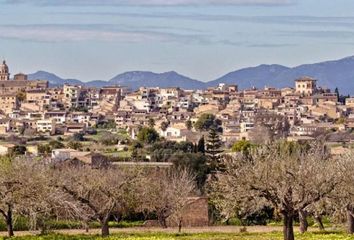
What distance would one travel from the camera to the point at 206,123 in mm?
118750

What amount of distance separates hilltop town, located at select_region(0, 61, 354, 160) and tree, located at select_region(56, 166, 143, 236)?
44.0m

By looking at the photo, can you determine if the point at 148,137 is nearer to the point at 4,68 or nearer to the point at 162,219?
the point at 162,219

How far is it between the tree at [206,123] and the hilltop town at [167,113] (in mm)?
861

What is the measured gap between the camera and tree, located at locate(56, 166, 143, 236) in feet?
101

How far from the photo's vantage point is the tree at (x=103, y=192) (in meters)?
30.8

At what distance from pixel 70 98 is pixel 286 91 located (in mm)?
38069

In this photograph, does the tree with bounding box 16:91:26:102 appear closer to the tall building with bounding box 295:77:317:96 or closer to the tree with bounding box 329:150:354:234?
the tall building with bounding box 295:77:317:96

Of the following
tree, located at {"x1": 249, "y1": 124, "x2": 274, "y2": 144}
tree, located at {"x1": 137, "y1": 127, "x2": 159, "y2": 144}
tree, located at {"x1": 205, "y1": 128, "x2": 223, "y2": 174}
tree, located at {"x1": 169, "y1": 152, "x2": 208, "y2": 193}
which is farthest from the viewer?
tree, located at {"x1": 249, "y1": 124, "x2": 274, "y2": 144}

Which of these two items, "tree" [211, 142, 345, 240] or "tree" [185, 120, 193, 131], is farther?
"tree" [185, 120, 193, 131]

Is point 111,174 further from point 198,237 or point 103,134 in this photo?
point 103,134

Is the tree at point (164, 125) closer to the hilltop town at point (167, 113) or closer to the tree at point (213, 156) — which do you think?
the hilltop town at point (167, 113)

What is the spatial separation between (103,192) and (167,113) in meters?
109

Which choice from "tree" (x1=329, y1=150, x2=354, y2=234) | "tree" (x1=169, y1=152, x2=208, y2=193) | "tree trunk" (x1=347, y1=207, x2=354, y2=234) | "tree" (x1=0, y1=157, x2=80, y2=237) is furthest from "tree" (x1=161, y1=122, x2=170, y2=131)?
"tree" (x1=0, y1=157, x2=80, y2=237)

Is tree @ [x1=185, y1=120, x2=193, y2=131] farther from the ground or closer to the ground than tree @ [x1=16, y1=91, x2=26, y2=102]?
closer to the ground
